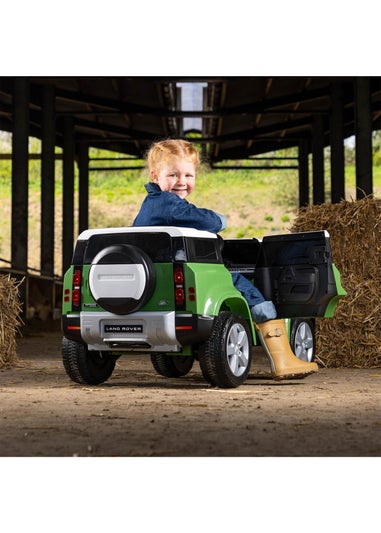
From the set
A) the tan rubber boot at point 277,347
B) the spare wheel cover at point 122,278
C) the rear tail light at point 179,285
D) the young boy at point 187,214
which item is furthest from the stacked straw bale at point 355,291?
the spare wheel cover at point 122,278

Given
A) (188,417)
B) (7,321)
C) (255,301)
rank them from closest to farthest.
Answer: (188,417) < (255,301) < (7,321)

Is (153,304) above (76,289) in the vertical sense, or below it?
below

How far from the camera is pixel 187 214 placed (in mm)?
7035

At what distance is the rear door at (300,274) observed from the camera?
7.77 m

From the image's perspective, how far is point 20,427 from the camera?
5.19 m

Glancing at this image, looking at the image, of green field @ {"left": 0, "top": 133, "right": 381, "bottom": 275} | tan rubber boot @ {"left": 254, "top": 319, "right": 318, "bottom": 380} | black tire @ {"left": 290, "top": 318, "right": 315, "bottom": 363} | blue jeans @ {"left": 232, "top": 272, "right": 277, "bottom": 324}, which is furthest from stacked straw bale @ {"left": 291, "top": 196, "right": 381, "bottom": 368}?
green field @ {"left": 0, "top": 133, "right": 381, "bottom": 275}

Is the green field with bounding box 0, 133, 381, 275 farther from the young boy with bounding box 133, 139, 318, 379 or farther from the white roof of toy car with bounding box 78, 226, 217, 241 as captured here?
the white roof of toy car with bounding box 78, 226, 217, 241

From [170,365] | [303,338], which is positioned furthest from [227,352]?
[303,338]

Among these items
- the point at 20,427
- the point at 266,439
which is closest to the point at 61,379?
the point at 20,427

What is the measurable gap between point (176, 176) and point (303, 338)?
82.6 inches

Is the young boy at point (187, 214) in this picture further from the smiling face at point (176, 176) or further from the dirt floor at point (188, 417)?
the dirt floor at point (188, 417)

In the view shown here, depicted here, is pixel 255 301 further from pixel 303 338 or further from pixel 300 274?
pixel 303 338

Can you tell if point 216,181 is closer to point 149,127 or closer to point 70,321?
point 149,127

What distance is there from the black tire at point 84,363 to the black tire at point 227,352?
0.94m
